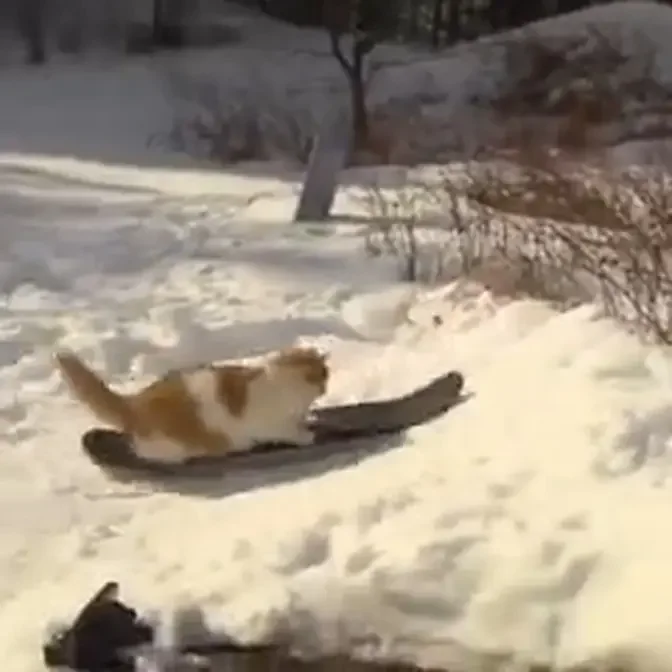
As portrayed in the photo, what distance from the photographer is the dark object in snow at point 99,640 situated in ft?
5.36

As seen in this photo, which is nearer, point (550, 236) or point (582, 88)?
point (550, 236)

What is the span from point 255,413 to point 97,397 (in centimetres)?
29

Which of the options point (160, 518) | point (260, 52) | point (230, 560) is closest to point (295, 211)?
point (160, 518)

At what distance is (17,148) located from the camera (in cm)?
641

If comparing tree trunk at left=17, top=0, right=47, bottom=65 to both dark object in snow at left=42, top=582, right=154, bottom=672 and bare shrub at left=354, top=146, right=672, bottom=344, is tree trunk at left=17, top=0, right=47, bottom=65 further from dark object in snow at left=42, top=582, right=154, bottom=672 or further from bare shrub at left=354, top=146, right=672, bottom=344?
dark object in snow at left=42, top=582, right=154, bottom=672

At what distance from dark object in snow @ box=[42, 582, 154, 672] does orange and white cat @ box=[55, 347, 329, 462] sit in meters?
0.64

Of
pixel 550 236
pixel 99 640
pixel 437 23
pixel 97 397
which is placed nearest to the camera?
pixel 99 640

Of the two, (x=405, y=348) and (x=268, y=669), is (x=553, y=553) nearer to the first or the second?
(x=268, y=669)

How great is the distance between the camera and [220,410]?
2301 millimetres

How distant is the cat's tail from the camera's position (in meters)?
2.37

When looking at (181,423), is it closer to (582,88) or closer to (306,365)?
(306,365)

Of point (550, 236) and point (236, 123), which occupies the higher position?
point (550, 236)

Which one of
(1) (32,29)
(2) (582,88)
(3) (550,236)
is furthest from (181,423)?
(1) (32,29)

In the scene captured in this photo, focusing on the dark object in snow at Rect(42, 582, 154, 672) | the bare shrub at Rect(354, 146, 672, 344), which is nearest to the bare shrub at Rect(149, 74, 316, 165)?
the bare shrub at Rect(354, 146, 672, 344)
